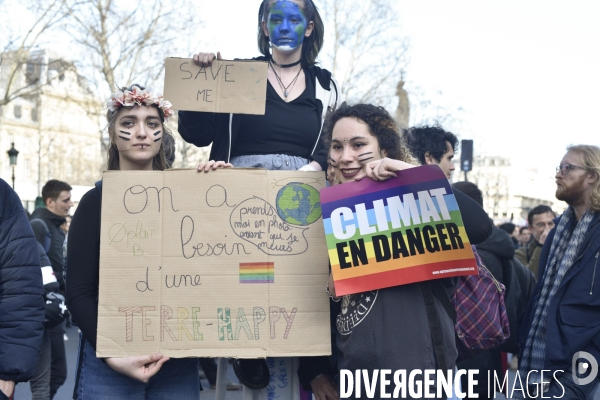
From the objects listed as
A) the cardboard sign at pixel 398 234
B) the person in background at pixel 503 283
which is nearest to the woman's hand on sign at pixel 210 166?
the cardboard sign at pixel 398 234

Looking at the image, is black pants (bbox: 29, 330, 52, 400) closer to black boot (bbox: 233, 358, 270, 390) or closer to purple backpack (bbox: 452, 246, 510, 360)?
black boot (bbox: 233, 358, 270, 390)

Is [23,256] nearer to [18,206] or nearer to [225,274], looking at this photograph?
[18,206]

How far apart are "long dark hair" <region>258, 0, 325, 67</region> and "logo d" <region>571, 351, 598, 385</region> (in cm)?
207

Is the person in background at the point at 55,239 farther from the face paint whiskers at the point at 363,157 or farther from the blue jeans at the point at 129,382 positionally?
the face paint whiskers at the point at 363,157

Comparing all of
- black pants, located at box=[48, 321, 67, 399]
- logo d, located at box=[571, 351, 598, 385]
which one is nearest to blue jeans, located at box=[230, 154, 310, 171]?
logo d, located at box=[571, 351, 598, 385]

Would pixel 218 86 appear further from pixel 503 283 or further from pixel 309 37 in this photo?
pixel 503 283

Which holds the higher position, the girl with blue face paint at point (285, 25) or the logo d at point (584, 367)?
the girl with blue face paint at point (285, 25)

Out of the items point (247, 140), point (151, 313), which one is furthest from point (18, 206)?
point (247, 140)

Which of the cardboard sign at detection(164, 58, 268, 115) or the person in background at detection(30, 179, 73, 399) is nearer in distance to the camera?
the cardboard sign at detection(164, 58, 268, 115)

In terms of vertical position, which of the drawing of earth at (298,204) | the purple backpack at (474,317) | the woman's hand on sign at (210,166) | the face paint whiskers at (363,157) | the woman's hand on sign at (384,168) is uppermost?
the face paint whiskers at (363,157)

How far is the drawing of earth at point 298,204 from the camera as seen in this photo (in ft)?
8.97

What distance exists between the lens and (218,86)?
3.12 metres

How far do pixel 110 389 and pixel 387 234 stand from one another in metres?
1.20

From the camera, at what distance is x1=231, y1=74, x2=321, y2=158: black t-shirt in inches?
135
